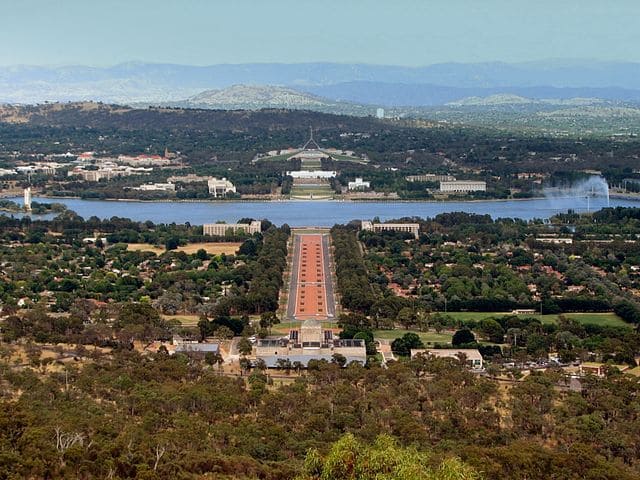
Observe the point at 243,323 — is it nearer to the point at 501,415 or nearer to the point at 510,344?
the point at 510,344

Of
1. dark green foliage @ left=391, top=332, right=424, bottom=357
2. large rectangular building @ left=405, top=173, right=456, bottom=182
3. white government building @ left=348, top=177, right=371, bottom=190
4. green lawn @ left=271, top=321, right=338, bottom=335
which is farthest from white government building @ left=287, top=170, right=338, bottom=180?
dark green foliage @ left=391, top=332, right=424, bottom=357

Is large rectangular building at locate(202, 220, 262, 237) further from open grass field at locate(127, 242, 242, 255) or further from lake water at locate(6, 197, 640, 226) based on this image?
lake water at locate(6, 197, 640, 226)

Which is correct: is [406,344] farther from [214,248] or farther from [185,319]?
[214,248]

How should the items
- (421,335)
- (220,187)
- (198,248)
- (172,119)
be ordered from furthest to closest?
1. (172,119)
2. (220,187)
3. (198,248)
4. (421,335)

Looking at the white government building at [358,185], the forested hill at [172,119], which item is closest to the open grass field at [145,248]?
the white government building at [358,185]

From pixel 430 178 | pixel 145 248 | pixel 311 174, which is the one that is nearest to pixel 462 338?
pixel 145 248

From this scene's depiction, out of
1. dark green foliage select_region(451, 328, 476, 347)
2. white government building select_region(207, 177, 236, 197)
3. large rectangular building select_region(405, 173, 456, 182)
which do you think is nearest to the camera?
dark green foliage select_region(451, 328, 476, 347)
